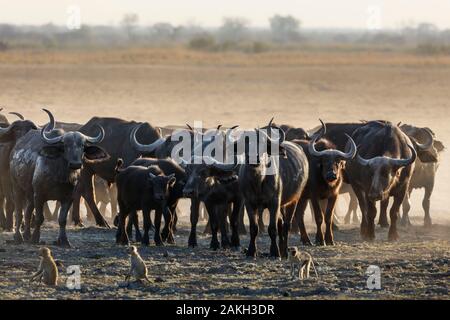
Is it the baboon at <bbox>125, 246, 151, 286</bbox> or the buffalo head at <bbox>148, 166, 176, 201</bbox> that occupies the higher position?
the buffalo head at <bbox>148, 166, 176, 201</bbox>

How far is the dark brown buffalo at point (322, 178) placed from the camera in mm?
17328

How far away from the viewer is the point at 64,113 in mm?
38062

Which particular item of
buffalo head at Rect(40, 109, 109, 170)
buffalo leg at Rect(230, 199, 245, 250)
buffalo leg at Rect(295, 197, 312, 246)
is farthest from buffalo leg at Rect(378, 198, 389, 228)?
buffalo head at Rect(40, 109, 109, 170)

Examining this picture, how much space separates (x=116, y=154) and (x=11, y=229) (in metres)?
2.35

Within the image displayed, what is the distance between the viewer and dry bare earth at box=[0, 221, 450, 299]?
43.7 ft

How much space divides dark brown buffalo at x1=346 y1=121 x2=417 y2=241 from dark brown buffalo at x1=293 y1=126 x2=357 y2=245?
1.60ft

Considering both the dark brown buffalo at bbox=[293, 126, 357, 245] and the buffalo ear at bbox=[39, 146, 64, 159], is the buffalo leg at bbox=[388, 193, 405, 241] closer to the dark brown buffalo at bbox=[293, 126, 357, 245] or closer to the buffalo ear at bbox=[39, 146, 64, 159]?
the dark brown buffalo at bbox=[293, 126, 357, 245]

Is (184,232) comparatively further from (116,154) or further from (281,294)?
(281,294)

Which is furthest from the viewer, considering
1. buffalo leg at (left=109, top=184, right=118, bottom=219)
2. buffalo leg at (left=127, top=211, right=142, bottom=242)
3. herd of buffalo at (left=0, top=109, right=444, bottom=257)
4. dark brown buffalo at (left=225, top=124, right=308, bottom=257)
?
buffalo leg at (left=109, top=184, right=118, bottom=219)

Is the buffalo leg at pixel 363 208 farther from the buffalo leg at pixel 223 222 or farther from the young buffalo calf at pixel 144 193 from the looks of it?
the young buffalo calf at pixel 144 193

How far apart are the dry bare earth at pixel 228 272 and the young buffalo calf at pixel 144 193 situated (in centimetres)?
25

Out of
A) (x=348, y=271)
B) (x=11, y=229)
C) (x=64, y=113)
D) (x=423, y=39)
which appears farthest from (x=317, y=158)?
(x=423, y=39)

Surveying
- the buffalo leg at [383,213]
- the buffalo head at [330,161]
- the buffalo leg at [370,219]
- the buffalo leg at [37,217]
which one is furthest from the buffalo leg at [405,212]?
the buffalo leg at [37,217]
